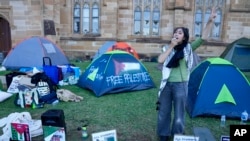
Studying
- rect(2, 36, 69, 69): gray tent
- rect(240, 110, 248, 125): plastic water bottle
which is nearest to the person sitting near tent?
rect(240, 110, 248, 125): plastic water bottle

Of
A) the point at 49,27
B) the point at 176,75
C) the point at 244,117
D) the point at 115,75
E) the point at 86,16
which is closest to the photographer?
the point at 176,75

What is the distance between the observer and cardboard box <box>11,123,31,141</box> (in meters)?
2.92

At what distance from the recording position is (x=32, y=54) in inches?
311

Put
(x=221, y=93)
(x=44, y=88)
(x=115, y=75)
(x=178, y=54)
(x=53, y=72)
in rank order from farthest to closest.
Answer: (x=53, y=72) < (x=115, y=75) < (x=44, y=88) < (x=221, y=93) < (x=178, y=54)

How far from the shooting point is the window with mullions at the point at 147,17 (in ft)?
40.5

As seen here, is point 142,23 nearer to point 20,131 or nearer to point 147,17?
point 147,17

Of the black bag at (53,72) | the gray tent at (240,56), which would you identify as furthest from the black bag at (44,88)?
the gray tent at (240,56)

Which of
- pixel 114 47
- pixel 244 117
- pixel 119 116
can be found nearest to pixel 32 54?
pixel 114 47

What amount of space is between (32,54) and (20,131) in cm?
549

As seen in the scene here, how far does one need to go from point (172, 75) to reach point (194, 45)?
0.50 metres

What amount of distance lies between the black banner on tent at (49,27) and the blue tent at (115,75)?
5479mm

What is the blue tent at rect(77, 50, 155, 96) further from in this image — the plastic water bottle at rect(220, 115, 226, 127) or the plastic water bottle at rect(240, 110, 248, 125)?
the plastic water bottle at rect(240, 110, 248, 125)

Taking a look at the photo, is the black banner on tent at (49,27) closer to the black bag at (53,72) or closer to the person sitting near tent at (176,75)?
the black bag at (53,72)

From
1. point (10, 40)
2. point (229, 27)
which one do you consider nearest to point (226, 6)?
point (229, 27)
